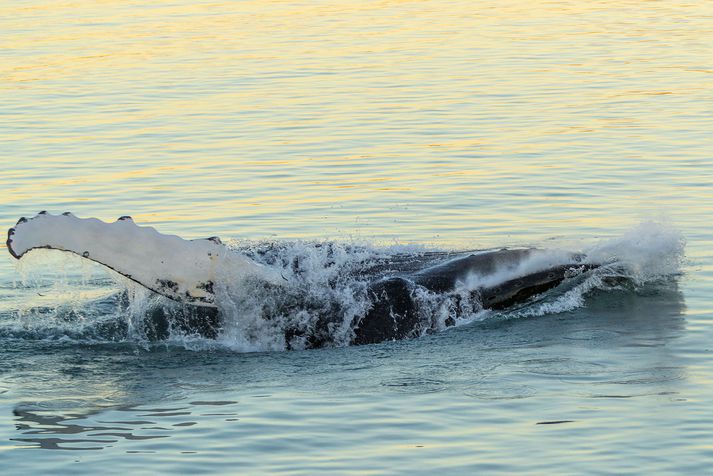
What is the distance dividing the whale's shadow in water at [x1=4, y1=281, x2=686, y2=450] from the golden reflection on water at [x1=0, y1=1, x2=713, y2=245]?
3950 millimetres

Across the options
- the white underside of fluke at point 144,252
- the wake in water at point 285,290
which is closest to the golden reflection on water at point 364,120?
the wake in water at point 285,290

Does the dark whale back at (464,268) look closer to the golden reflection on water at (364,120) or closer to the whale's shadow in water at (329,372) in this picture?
A: the whale's shadow in water at (329,372)

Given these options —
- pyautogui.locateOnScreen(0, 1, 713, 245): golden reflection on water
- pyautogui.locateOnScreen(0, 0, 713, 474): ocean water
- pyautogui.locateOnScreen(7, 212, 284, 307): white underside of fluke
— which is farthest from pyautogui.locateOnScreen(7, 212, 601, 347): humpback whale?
pyautogui.locateOnScreen(0, 1, 713, 245): golden reflection on water

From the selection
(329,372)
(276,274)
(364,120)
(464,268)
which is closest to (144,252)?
(276,274)

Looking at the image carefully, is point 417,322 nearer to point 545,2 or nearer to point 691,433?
point 691,433

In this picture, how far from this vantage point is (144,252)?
1214 centimetres

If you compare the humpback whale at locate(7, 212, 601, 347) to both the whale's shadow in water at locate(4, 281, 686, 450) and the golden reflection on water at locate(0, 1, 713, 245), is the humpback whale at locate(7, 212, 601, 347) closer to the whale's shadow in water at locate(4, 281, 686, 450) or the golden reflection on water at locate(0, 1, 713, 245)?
the whale's shadow in water at locate(4, 281, 686, 450)

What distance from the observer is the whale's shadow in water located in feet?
36.1

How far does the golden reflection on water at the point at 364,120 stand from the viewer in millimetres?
18891

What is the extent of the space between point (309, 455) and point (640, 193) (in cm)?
1018

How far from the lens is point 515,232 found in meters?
17.2

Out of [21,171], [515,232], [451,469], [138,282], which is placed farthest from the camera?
[21,171]

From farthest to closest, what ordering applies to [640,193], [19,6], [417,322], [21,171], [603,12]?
[19,6]
[603,12]
[21,171]
[640,193]
[417,322]

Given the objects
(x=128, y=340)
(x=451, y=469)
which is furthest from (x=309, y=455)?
(x=128, y=340)
